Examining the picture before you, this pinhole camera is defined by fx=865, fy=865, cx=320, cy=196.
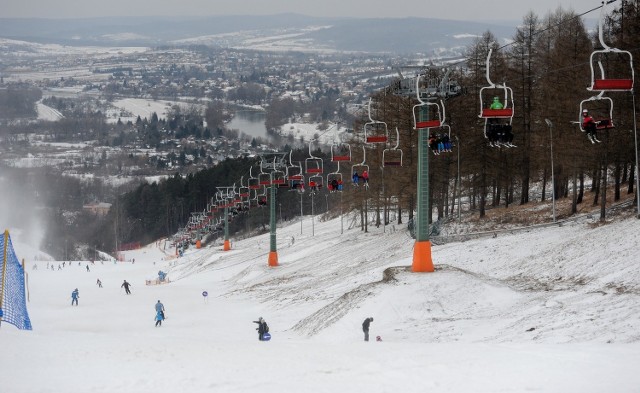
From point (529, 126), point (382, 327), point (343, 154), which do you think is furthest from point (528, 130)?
point (343, 154)

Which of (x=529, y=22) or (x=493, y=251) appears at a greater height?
(x=529, y=22)

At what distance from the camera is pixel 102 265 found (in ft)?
289

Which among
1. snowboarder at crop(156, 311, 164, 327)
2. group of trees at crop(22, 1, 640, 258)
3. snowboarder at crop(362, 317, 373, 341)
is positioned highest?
group of trees at crop(22, 1, 640, 258)

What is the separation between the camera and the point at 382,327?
1108 inches

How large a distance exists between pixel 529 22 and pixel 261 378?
3818 centimetres

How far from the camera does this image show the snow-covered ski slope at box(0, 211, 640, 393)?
18766 mm

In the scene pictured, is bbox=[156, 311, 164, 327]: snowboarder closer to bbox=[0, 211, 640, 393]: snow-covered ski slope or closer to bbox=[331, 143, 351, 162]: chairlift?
bbox=[0, 211, 640, 393]: snow-covered ski slope

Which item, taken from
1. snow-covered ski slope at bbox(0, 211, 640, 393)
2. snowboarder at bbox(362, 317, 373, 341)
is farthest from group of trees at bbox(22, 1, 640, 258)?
snowboarder at bbox(362, 317, 373, 341)

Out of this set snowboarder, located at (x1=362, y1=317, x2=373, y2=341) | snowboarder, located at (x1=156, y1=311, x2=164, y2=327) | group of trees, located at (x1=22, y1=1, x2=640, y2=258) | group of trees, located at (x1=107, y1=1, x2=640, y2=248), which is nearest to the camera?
snowboarder, located at (x1=362, y1=317, x2=373, y2=341)

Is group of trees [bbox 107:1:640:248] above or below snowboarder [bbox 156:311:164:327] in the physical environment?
above

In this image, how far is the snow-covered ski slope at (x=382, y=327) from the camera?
1877 centimetres

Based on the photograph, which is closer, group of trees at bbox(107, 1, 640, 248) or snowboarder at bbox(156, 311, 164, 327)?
snowboarder at bbox(156, 311, 164, 327)

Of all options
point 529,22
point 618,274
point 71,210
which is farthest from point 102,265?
point 71,210

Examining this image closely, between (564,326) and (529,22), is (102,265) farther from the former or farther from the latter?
(564,326)
